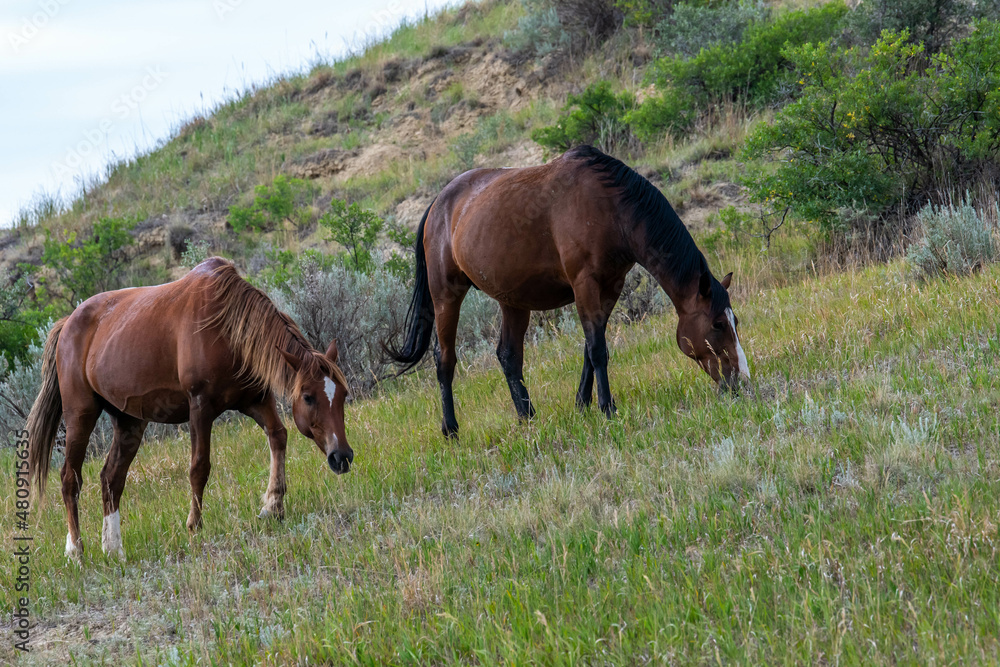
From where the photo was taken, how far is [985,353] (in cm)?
555

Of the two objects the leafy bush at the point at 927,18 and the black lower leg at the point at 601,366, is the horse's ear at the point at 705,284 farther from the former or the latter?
the leafy bush at the point at 927,18

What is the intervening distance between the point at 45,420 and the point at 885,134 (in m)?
10.3

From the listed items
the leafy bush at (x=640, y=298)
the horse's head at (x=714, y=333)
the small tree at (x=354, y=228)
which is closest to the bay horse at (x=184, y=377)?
the horse's head at (x=714, y=333)

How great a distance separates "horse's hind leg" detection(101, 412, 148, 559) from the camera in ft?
17.8

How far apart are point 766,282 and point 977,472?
6.52 m

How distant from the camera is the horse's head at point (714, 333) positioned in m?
5.90

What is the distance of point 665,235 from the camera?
5941mm

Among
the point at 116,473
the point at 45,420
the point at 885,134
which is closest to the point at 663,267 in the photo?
the point at 116,473

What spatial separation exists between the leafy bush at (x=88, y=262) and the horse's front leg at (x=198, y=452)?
44.1ft

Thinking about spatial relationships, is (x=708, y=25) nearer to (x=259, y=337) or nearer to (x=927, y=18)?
(x=927, y=18)

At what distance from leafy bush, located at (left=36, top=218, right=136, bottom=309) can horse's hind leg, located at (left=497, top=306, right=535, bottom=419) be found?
13223 millimetres

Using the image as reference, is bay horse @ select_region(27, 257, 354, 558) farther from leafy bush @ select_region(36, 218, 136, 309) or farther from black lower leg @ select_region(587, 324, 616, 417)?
leafy bush @ select_region(36, 218, 136, 309)

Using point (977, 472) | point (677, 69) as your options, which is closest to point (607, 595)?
point (977, 472)

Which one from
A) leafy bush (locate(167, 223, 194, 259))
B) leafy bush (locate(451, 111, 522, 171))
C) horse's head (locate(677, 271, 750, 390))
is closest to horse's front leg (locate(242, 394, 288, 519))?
horse's head (locate(677, 271, 750, 390))
